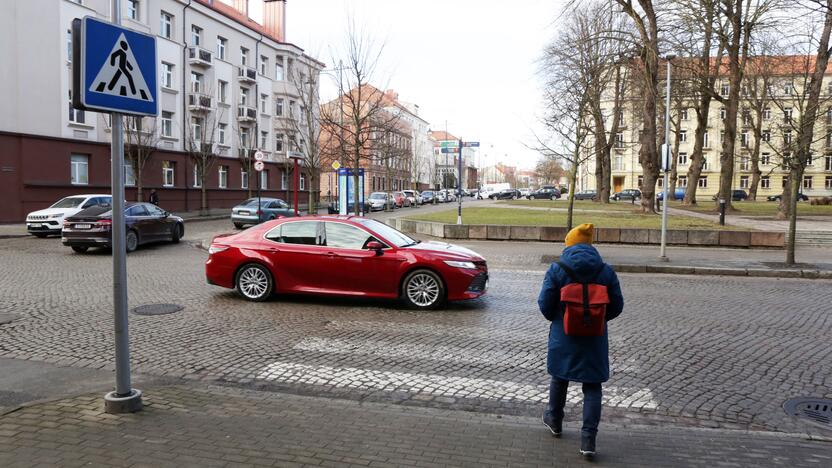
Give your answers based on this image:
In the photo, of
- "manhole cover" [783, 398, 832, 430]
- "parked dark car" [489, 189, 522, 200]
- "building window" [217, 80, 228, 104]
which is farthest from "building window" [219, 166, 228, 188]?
"parked dark car" [489, 189, 522, 200]

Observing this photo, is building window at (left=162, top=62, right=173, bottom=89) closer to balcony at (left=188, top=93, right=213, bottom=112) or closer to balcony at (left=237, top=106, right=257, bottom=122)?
balcony at (left=188, top=93, right=213, bottom=112)

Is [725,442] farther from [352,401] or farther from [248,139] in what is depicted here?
[248,139]

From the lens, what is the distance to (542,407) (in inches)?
201

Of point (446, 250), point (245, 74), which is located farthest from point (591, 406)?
point (245, 74)

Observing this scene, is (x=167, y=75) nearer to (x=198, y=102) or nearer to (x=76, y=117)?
(x=198, y=102)

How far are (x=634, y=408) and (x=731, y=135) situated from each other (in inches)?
1292

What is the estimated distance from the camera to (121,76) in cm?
446

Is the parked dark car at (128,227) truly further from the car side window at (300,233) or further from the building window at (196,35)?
the building window at (196,35)

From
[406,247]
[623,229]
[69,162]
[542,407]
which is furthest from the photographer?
[69,162]

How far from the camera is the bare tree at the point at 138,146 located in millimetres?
32594

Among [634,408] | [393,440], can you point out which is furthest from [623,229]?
[393,440]

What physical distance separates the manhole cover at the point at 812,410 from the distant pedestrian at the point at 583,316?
2.23 m

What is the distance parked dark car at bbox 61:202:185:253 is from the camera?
54.8 feet

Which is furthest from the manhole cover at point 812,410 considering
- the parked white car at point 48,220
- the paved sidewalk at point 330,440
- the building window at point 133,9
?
the building window at point 133,9
